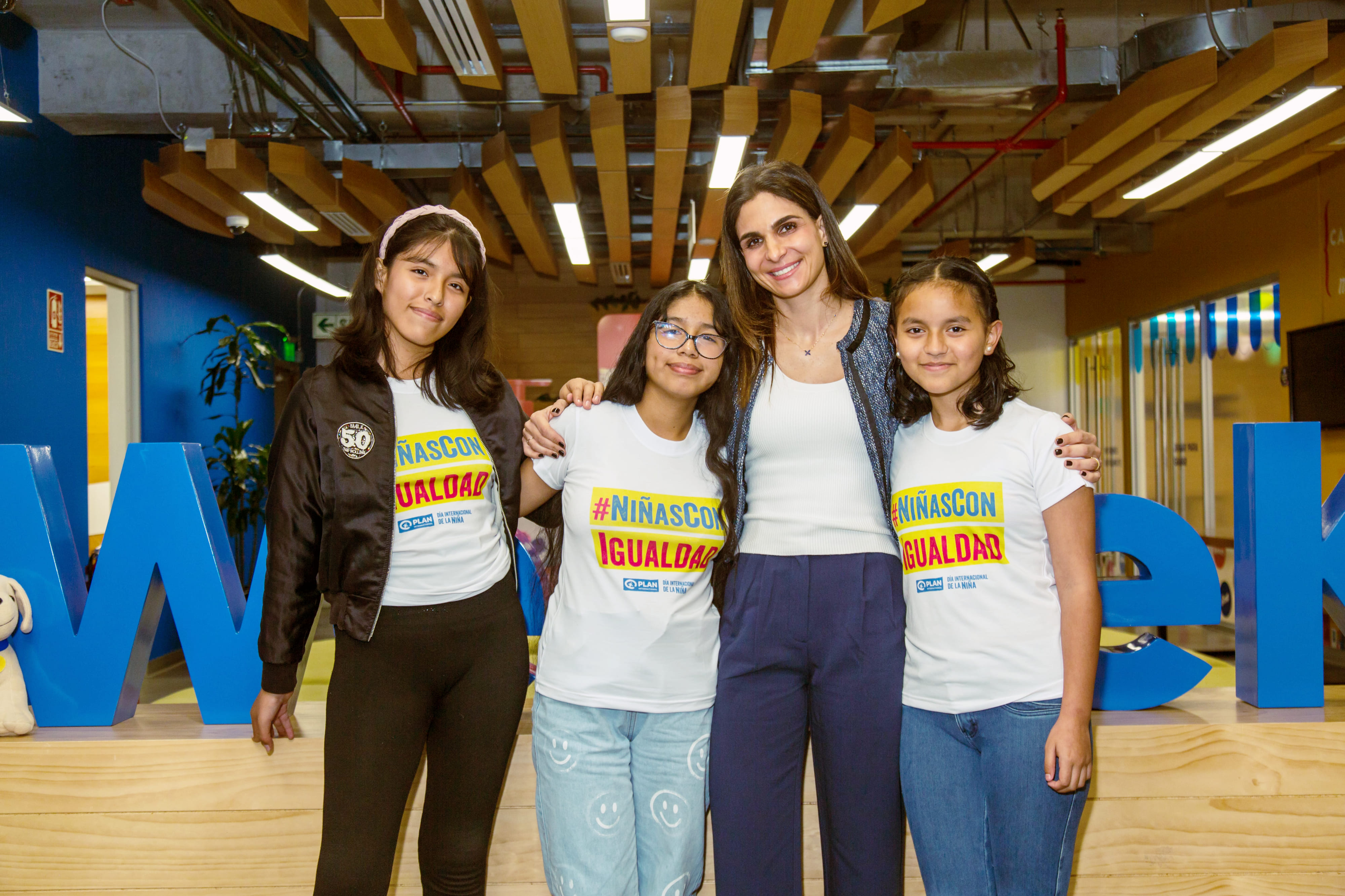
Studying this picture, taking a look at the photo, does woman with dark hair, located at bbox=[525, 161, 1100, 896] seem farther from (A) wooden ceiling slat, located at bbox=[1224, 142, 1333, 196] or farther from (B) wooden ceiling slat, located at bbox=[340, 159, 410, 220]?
(A) wooden ceiling slat, located at bbox=[1224, 142, 1333, 196]

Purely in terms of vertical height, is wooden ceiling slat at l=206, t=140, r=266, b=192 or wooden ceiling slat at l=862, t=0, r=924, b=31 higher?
wooden ceiling slat at l=862, t=0, r=924, b=31

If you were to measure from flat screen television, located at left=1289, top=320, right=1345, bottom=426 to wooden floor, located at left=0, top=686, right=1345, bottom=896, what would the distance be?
4.62 m

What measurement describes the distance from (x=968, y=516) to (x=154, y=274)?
6.74m

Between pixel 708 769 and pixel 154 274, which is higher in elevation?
pixel 154 274

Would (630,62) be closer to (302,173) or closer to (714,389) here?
(302,173)

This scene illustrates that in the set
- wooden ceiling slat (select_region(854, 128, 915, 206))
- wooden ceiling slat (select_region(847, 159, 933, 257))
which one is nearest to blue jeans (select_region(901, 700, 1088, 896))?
wooden ceiling slat (select_region(854, 128, 915, 206))

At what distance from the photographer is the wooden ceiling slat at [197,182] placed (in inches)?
202

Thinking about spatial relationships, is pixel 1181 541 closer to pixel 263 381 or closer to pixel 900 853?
pixel 900 853

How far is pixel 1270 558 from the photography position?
2207 mm

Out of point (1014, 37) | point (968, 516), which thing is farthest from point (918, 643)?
point (1014, 37)

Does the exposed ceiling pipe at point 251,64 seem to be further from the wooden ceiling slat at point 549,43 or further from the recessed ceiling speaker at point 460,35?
the wooden ceiling slat at point 549,43

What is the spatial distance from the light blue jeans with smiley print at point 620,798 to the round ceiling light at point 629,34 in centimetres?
311

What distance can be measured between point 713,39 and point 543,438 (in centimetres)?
288

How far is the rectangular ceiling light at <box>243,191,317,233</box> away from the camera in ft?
17.9
